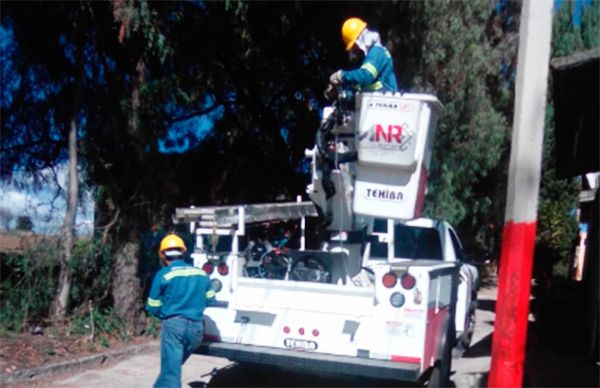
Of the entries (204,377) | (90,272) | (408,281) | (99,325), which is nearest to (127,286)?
(90,272)

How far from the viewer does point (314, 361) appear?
297 inches

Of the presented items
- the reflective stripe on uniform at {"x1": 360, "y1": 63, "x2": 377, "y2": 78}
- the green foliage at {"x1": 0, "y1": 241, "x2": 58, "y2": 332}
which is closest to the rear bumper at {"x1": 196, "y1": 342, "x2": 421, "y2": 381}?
the reflective stripe on uniform at {"x1": 360, "y1": 63, "x2": 377, "y2": 78}

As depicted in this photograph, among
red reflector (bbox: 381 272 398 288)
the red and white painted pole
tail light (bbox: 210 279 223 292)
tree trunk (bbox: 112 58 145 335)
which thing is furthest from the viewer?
tree trunk (bbox: 112 58 145 335)

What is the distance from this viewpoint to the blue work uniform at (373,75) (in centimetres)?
742

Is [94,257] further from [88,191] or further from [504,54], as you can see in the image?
[504,54]

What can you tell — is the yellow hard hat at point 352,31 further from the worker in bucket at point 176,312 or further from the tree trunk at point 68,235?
the tree trunk at point 68,235

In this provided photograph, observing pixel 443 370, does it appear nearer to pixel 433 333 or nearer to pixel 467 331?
pixel 433 333

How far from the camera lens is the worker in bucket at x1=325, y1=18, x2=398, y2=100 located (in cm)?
743

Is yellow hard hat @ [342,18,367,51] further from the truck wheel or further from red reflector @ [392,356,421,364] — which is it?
the truck wheel

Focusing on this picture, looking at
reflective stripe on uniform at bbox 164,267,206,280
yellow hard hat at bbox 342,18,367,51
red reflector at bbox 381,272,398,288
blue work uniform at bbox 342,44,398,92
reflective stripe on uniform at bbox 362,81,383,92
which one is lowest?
reflective stripe on uniform at bbox 164,267,206,280

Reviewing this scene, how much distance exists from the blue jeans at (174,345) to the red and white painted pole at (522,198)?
2934 mm

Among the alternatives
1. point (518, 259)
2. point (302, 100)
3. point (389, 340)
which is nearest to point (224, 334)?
point (389, 340)

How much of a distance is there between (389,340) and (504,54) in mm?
10597

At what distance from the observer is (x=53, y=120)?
37.9ft
